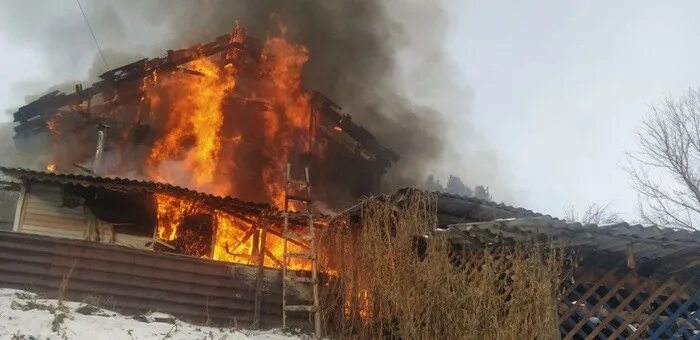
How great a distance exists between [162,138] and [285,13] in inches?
402

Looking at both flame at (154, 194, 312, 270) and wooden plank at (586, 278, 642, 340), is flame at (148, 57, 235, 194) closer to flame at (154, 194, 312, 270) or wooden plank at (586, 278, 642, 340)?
flame at (154, 194, 312, 270)

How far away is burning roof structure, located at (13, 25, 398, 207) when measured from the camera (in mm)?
21297

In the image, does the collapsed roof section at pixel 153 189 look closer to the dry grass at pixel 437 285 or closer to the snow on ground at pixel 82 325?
the snow on ground at pixel 82 325

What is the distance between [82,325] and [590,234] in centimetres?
838

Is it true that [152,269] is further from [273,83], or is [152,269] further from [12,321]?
[273,83]

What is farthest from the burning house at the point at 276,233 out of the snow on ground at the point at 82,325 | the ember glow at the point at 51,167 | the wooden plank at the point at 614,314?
the snow on ground at the point at 82,325

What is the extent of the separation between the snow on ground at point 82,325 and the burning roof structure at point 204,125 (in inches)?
403

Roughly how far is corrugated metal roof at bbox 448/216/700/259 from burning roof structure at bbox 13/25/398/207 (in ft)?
50.6

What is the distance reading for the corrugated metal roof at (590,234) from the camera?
23.7 ft

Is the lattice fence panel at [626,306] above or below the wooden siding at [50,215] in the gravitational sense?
below

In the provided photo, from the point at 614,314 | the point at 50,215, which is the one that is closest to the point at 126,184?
the point at 50,215

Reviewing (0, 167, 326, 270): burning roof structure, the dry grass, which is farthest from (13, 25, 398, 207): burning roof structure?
the dry grass

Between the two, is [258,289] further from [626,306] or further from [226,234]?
[626,306]

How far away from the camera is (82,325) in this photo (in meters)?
8.80
